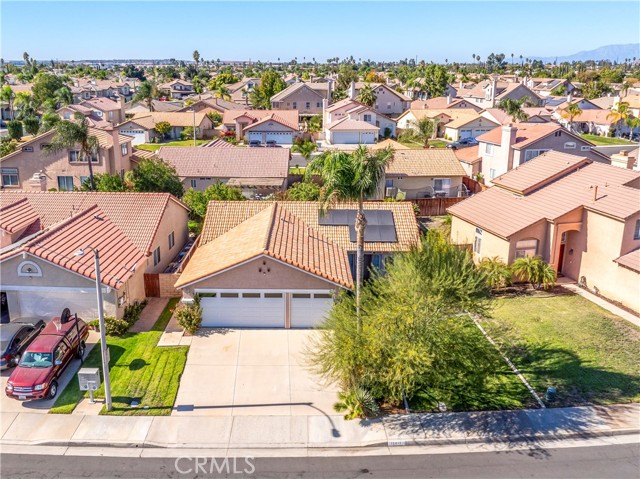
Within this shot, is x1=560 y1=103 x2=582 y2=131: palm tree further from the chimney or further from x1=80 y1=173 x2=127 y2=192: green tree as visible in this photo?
x1=80 y1=173 x2=127 y2=192: green tree

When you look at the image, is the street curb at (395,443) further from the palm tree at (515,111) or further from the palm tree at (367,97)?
the palm tree at (367,97)

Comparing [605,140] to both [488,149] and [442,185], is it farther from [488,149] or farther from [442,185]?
[442,185]

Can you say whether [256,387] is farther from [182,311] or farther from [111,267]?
[111,267]

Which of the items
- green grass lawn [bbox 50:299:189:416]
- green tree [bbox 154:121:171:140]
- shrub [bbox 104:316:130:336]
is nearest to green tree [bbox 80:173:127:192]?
shrub [bbox 104:316:130:336]

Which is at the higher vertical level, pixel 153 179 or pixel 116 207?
pixel 116 207

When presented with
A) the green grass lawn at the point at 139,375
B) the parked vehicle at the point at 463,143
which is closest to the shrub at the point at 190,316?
the green grass lawn at the point at 139,375

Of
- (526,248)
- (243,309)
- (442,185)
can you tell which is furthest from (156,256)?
(442,185)

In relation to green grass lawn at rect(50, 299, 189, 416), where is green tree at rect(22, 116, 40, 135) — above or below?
above
